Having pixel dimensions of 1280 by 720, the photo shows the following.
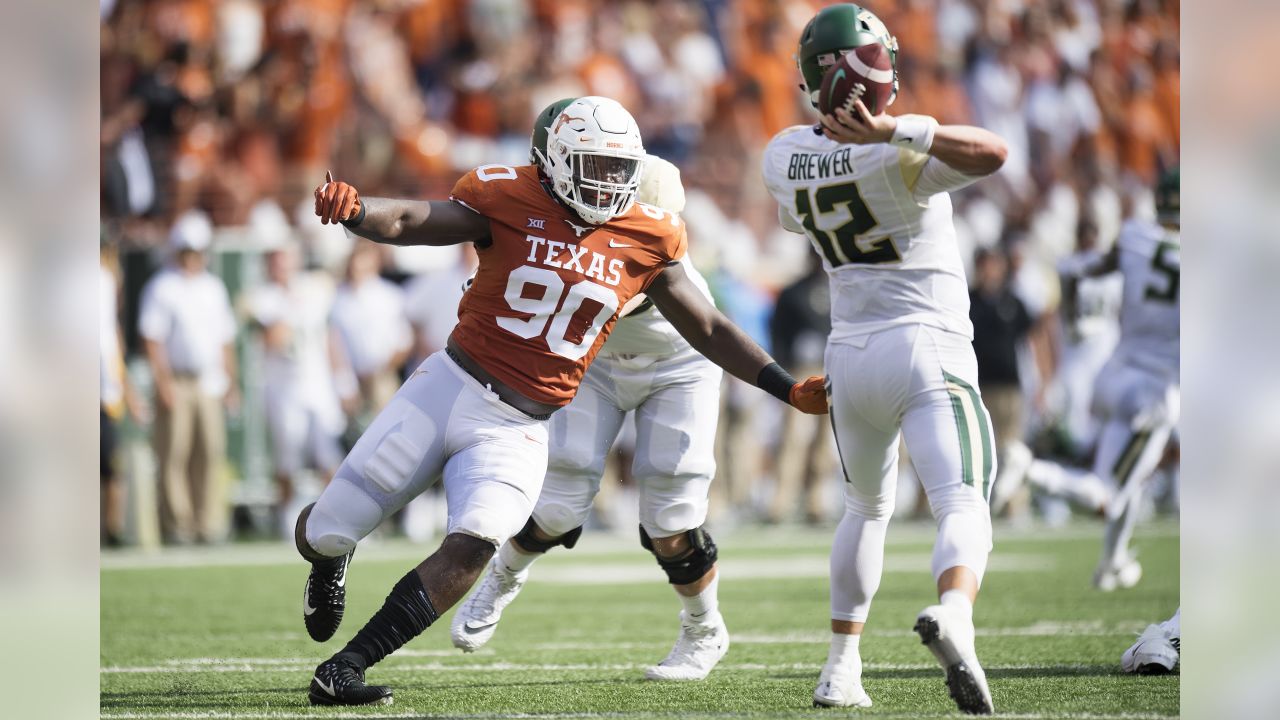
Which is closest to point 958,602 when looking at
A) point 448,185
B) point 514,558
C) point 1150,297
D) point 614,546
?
point 514,558

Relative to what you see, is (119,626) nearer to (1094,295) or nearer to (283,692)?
(283,692)

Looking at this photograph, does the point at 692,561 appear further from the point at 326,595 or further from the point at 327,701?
the point at 327,701

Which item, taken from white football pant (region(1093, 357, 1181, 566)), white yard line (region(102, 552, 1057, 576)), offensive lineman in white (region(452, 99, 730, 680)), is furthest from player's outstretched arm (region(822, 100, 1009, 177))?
white yard line (region(102, 552, 1057, 576))

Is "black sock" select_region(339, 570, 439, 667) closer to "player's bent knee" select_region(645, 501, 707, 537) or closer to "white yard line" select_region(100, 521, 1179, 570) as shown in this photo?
"player's bent knee" select_region(645, 501, 707, 537)

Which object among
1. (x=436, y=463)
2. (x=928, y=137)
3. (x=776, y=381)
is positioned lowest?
(x=436, y=463)

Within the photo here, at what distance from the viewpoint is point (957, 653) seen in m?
Result: 3.92

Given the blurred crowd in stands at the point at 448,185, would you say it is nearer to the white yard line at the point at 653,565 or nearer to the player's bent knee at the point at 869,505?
the white yard line at the point at 653,565

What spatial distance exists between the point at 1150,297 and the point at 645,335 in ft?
11.5

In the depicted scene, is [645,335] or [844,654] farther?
[645,335]

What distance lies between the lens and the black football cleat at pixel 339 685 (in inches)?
171

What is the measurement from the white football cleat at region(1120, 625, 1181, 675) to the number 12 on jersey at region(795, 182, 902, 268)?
1651 mm

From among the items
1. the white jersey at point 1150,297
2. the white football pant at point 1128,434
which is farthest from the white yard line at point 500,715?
the white jersey at point 1150,297

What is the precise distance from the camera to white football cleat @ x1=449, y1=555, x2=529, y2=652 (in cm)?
558
